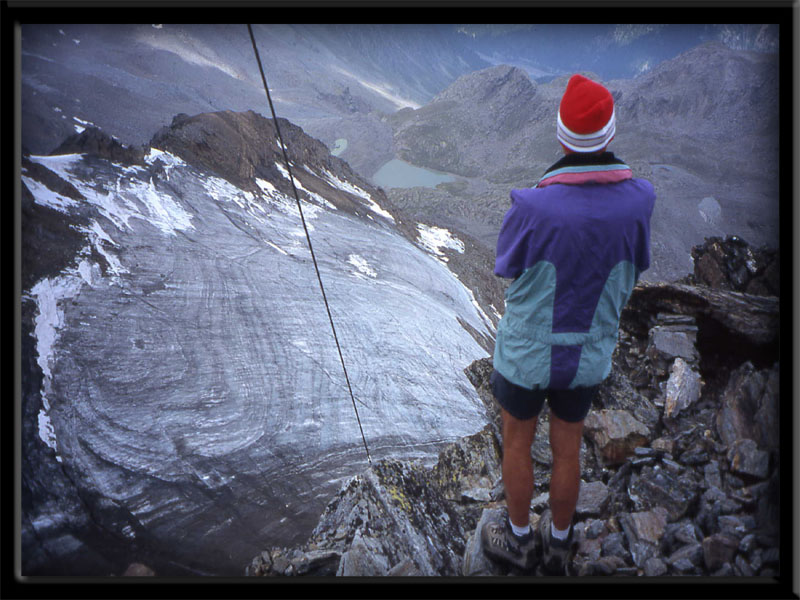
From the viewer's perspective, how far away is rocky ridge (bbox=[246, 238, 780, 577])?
142cm

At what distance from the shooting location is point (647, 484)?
5.18 feet

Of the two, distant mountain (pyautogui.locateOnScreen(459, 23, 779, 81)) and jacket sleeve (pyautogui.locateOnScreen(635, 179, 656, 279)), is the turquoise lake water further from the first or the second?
jacket sleeve (pyautogui.locateOnScreen(635, 179, 656, 279))

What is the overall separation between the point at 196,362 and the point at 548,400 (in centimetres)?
164

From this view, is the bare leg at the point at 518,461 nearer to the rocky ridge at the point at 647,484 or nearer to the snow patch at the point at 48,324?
the rocky ridge at the point at 647,484

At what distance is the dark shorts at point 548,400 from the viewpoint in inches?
46.0

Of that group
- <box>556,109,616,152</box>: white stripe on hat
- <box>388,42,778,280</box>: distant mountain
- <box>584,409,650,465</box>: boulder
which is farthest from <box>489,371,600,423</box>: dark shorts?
<box>388,42,778,280</box>: distant mountain

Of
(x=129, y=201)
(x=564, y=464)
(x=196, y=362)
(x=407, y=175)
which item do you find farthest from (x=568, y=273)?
(x=407, y=175)

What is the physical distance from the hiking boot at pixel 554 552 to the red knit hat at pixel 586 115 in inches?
40.5

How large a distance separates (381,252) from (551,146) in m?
8.58

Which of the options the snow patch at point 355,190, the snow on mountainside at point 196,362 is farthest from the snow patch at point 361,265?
the snow patch at point 355,190

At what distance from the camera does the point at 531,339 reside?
1129 mm

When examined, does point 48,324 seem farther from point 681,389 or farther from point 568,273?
point 681,389
